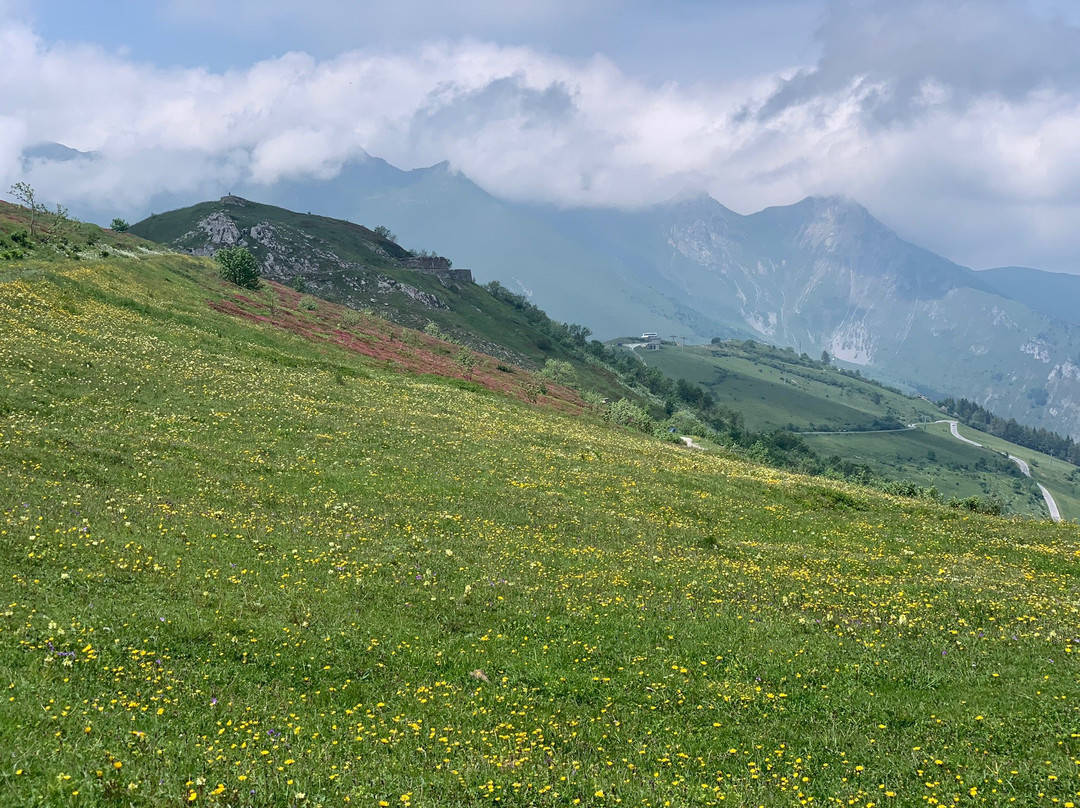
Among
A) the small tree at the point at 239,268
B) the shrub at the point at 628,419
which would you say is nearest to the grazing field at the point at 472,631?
the shrub at the point at 628,419

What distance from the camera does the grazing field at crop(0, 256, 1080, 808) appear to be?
11.4 metres

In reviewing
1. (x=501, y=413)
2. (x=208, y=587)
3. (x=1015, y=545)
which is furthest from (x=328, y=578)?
(x=501, y=413)

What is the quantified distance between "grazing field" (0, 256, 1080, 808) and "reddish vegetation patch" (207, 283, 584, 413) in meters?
40.0

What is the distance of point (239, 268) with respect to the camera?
102 meters

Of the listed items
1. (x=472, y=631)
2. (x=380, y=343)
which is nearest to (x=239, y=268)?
(x=380, y=343)

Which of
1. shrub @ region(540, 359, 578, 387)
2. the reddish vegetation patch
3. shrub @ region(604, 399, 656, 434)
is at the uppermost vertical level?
shrub @ region(540, 359, 578, 387)

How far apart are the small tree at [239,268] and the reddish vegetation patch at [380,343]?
535cm

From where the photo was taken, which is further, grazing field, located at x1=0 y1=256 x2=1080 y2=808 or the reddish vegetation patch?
the reddish vegetation patch

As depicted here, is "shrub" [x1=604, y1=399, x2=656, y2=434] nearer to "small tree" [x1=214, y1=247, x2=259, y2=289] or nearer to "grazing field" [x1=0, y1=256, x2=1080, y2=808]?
"small tree" [x1=214, y1=247, x2=259, y2=289]

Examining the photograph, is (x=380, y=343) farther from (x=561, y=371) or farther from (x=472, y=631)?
(x=561, y=371)

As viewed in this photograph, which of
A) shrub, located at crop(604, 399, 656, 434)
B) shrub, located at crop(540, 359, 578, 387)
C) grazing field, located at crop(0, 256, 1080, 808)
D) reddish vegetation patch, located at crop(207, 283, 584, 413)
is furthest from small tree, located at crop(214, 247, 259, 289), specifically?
shrub, located at crop(540, 359, 578, 387)

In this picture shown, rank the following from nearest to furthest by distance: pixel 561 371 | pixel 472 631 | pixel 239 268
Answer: pixel 472 631, pixel 239 268, pixel 561 371

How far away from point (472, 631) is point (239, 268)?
323ft

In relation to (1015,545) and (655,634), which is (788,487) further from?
(655,634)
